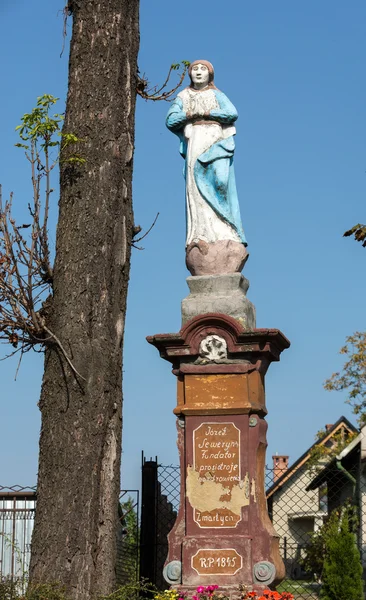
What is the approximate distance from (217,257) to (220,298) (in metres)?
0.49

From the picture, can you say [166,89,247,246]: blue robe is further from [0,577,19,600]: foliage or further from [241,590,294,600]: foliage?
[0,577,19,600]: foliage

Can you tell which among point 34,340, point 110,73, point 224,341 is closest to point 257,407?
point 224,341

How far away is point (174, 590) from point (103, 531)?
120 centimetres

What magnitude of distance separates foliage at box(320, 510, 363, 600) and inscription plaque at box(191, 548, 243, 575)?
2.82 metres

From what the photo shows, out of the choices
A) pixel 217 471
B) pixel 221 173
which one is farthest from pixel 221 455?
pixel 221 173

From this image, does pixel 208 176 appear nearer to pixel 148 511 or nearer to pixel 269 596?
pixel 148 511

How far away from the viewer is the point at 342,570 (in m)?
11.2

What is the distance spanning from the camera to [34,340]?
25.2 ft

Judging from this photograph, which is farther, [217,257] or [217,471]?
[217,257]

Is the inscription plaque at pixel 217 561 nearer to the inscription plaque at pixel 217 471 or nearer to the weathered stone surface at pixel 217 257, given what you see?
the inscription plaque at pixel 217 471

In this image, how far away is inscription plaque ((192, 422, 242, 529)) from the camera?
8781 mm

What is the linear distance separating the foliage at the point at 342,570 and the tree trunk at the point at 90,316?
4.44m

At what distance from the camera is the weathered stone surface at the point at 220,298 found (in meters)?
9.28

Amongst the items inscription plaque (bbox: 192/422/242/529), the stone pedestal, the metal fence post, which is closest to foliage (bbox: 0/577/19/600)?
the stone pedestal
